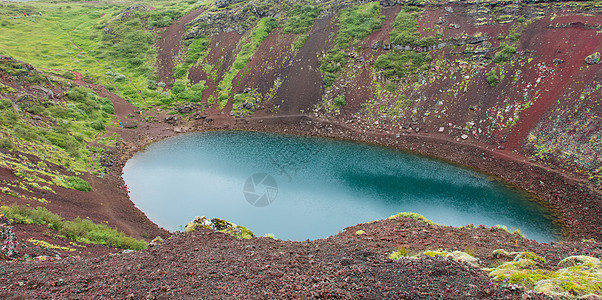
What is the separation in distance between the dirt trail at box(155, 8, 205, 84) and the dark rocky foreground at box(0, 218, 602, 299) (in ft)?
169

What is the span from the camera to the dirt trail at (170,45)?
62656 mm

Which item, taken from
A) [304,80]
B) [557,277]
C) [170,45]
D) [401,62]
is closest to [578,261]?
[557,277]

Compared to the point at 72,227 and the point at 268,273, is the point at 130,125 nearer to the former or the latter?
the point at 72,227

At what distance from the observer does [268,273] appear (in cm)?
1330

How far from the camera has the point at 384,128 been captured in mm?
45938

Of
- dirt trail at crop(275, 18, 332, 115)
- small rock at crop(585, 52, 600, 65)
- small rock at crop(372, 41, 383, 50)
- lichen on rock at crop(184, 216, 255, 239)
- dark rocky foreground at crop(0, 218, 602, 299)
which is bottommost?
dark rocky foreground at crop(0, 218, 602, 299)

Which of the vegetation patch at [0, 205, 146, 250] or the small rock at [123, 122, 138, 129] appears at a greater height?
the small rock at [123, 122, 138, 129]

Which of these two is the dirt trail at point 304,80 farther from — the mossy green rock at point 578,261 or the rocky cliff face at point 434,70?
the mossy green rock at point 578,261

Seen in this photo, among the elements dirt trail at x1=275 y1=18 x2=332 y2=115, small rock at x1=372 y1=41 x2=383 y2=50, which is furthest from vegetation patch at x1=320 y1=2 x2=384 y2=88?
small rock at x1=372 y1=41 x2=383 y2=50

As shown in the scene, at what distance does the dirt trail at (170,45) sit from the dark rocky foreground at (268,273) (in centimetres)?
5137

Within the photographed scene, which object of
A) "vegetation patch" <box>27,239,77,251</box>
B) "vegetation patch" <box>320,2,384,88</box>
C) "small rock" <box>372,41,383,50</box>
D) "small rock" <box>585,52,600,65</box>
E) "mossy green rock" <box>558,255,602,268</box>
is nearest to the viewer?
"mossy green rock" <box>558,255,602,268</box>

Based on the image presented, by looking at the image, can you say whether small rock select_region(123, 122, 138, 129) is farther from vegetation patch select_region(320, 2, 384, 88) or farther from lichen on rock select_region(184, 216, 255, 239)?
lichen on rock select_region(184, 216, 255, 239)

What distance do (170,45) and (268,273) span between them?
214 feet

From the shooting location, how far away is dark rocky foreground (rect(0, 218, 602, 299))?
1152 cm
